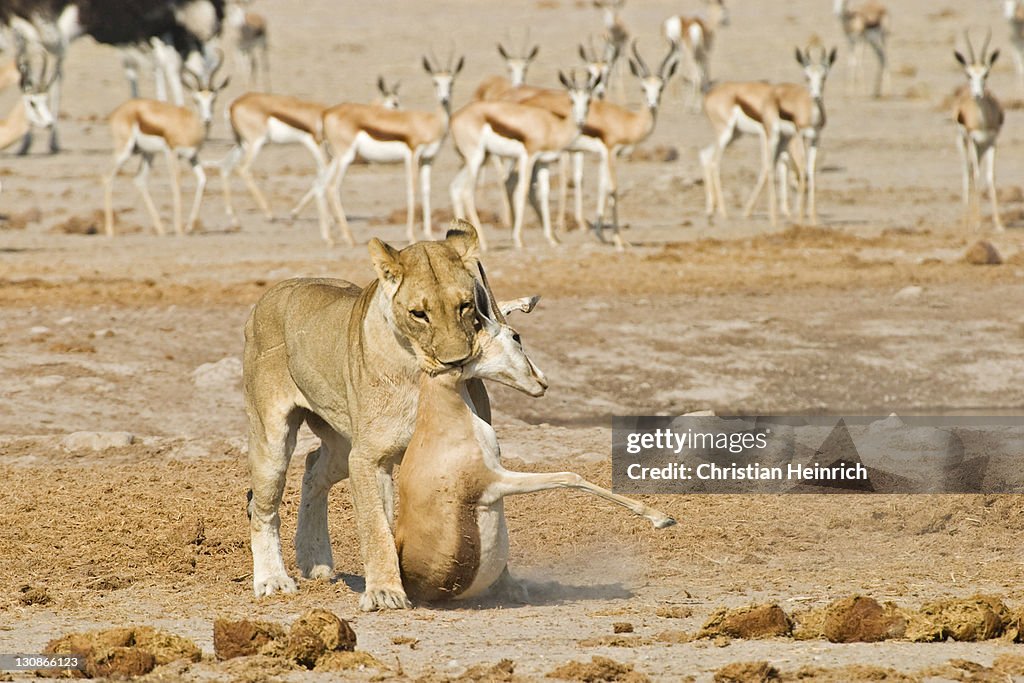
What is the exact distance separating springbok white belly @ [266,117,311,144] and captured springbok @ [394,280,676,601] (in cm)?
1748

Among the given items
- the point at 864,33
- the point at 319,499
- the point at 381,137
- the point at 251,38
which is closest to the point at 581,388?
the point at 319,499

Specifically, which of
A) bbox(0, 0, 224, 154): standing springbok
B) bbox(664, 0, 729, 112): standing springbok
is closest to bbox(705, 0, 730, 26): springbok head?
bbox(664, 0, 729, 112): standing springbok

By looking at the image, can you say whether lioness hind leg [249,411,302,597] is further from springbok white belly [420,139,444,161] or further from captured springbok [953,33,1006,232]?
captured springbok [953,33,1006,232]

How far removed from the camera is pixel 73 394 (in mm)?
11945

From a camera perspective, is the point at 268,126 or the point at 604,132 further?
the point at 268,126

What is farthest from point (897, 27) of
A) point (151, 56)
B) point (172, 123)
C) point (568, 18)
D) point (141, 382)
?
point (141, 382)

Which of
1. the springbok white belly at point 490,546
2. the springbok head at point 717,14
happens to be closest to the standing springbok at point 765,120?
A: the springbok head at point 717,14

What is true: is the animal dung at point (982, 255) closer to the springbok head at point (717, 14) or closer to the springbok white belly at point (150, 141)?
the springbok white belly at point (150, 141)

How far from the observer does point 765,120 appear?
24219 mm

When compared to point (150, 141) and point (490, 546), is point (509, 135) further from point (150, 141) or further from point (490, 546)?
point (490, 546)

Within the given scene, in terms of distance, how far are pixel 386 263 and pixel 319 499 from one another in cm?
154

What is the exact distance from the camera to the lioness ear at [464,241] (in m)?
6.38

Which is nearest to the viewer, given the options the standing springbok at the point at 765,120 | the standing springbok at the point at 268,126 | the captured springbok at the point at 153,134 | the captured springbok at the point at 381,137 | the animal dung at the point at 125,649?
the animal dung at the point at 125,649

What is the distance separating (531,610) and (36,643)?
189 cm
